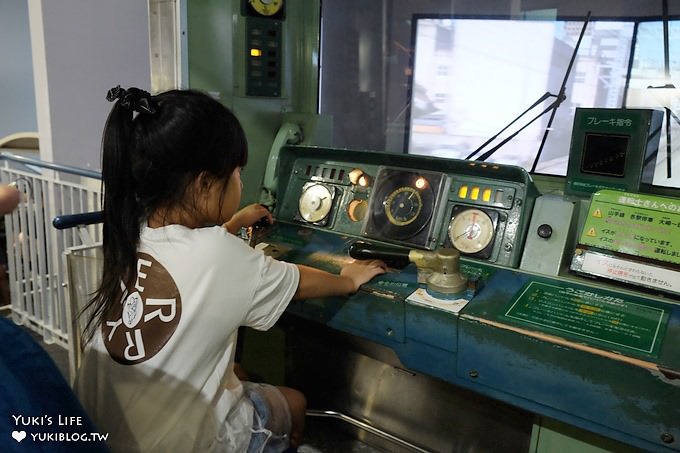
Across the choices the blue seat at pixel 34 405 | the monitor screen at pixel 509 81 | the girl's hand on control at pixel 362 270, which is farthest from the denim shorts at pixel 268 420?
the monitor screen at pixel 509 81

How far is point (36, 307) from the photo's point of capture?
2920 millimetres

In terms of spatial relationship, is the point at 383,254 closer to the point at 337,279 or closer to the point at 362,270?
the point at 362,270

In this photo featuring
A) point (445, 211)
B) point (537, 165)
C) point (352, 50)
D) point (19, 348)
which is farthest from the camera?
point (352, 50)

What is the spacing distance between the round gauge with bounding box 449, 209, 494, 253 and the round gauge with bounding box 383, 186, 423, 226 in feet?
0.42

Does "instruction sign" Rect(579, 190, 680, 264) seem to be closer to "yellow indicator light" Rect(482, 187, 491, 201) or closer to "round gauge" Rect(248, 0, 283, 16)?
"yellow indicator light" Rect(482, 187, 491, 201)

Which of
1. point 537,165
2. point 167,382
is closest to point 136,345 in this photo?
point 167,382

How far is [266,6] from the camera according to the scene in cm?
209

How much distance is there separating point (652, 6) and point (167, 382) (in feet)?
5.75

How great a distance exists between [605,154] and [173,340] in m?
1.23

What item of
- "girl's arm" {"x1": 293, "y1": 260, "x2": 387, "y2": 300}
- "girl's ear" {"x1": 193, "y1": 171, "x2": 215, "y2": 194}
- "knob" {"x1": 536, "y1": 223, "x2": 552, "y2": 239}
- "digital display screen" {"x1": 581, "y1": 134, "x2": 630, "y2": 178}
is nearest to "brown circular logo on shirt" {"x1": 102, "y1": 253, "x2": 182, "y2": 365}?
"girl's ear" {"x1": 193, "y1": 171, "x2": 215, "y2": 194}

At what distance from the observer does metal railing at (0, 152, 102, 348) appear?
2631mm

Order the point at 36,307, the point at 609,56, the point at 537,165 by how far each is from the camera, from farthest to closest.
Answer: the point at 36,307 → the point at 537,165 → the point at 609,56

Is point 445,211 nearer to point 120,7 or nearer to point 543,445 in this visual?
point 543,445

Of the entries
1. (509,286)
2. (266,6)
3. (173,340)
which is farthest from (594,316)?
(266,6)
